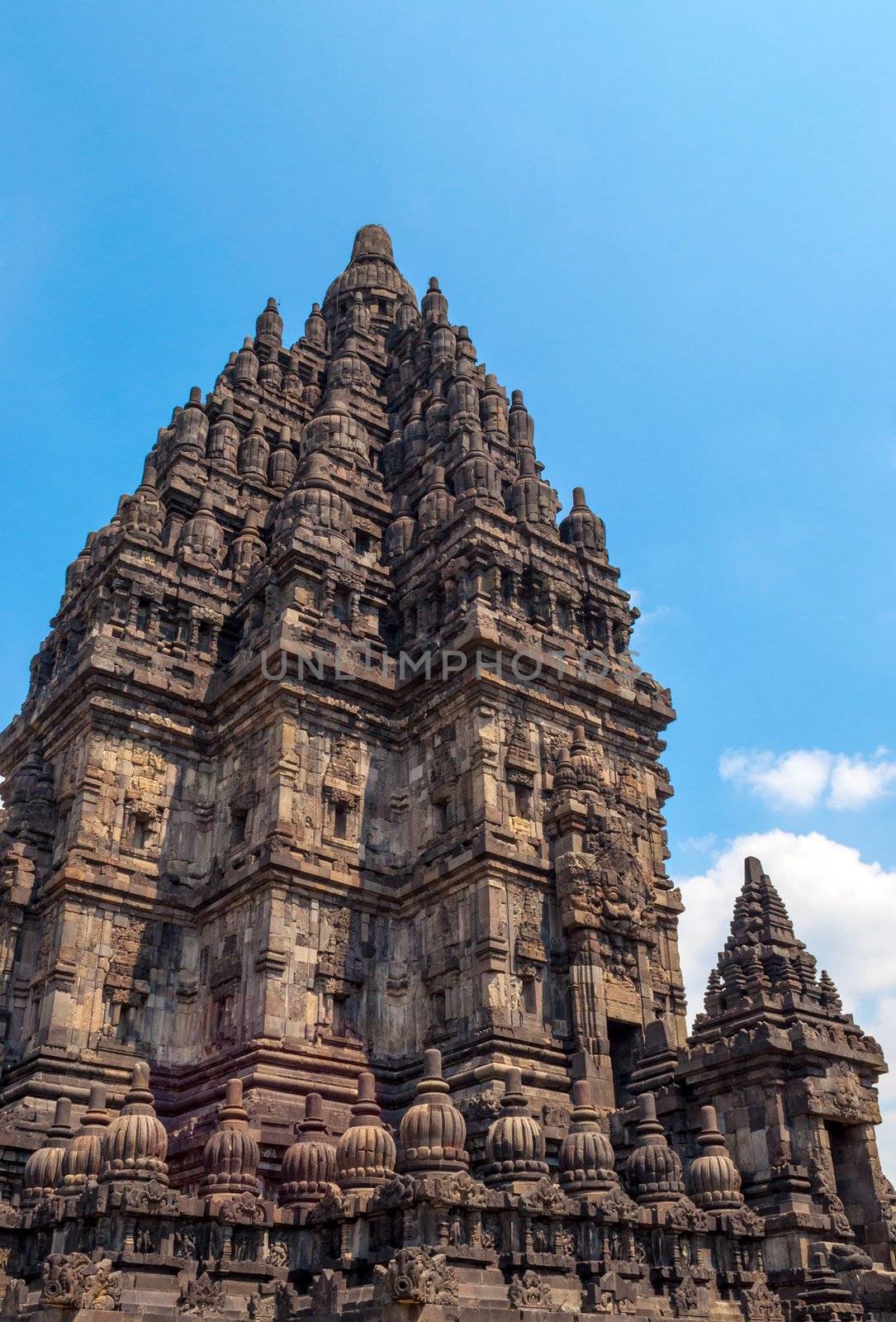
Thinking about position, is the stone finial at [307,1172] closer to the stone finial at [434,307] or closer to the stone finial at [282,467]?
the stone finial at [282,467]

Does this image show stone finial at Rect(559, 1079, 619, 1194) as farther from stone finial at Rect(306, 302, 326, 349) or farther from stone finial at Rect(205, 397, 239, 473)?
stone finial at Rect(306, 302, 326, 349)

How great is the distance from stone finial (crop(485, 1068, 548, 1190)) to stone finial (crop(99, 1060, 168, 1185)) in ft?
17.5

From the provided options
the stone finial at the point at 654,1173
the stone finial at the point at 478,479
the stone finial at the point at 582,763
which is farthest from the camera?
the stone finial at the point at 478,479

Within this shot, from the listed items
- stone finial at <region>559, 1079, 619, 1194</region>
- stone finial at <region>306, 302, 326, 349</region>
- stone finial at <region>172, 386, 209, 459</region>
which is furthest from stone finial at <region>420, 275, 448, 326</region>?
stone finial at <region>559, 1079, 619, 1194</region>

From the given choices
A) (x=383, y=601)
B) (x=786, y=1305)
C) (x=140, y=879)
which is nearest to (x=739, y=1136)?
(x=786, y=1305)

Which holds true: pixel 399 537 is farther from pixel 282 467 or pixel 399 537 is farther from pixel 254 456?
pixel 254 456

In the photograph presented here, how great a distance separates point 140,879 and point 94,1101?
11.1m

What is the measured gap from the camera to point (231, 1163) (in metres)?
21.0

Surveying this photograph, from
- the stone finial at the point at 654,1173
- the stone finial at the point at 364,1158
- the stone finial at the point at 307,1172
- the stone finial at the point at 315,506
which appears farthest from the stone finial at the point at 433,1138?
the stone finial at the point at 315,506

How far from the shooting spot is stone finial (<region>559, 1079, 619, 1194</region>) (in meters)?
21.8

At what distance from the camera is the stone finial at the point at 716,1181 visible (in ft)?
75.4

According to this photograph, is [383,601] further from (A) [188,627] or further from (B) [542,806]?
(B) [542,806]

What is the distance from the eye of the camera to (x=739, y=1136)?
2573cm

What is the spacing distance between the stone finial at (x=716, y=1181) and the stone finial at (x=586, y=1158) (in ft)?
6.60
